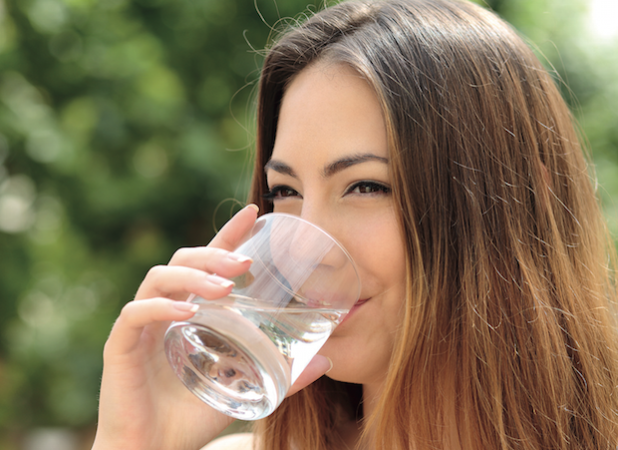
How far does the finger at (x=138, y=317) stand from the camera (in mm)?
953

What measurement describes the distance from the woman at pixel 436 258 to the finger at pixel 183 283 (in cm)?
1

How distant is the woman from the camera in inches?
48.6

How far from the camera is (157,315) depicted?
1.07m

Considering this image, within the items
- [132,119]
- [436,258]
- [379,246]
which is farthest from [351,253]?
[132,119]

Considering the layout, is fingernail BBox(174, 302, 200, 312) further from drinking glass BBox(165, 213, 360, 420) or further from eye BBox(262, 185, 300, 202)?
eye BBox(262, 185, 300, 202)

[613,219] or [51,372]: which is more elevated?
[613,219]

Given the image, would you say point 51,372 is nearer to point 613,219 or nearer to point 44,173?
point 44,173

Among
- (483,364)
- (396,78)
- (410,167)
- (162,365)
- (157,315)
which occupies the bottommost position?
(162,365)

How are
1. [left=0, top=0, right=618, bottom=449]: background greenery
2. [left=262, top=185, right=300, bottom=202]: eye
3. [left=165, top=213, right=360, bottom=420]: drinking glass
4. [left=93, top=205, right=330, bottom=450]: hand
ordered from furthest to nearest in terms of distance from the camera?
[left=0, top=0, right=618, bottom=449]: background greenery → [left=262, top=185, right=300, bottom=202]: eye → [left=93, top=205, right=330, bottom=450]: hand → [left=165, top=213, right=360, bottom=420]: drinking glass

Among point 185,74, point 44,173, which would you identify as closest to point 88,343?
point 44,173

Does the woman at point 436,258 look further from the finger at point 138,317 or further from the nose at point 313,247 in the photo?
the nose at point 313,247

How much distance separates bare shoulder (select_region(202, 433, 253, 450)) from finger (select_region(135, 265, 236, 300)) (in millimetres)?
758

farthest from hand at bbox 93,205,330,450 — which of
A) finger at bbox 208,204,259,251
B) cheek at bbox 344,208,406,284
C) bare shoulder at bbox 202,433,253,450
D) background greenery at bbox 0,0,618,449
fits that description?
background greenery at bbox 0,0,618,449

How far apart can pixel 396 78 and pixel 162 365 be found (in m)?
0.87
